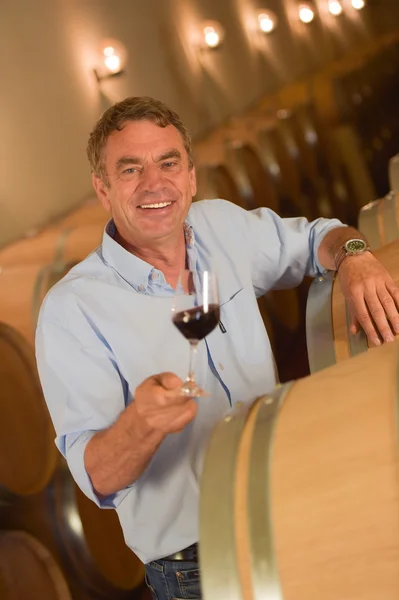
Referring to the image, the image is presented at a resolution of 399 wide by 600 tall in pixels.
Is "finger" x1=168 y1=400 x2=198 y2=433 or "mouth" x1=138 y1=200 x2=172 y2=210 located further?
"mouth" x1=138 y1=200 x2=172 y2=210

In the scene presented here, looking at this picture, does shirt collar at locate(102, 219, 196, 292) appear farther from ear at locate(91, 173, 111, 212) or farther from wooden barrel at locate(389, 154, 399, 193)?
wooden barrel at locate(389, 154, 399, 193)

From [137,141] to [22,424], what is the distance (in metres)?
1.06

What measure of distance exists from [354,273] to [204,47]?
16.4 feet

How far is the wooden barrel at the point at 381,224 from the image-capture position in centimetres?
225

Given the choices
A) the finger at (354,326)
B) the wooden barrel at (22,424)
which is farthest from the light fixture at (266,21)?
the finger at (354,326)

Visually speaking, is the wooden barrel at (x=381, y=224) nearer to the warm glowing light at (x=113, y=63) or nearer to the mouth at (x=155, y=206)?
the mouth at (x=155, y=206)

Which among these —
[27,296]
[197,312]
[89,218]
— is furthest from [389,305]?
[89,218]

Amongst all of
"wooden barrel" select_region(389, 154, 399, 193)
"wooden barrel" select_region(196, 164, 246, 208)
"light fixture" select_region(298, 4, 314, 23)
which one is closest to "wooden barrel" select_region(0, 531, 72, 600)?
"wooden barrel" select_region(196, 164, 246, 208)

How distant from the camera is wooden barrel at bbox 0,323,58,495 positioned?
2225mm

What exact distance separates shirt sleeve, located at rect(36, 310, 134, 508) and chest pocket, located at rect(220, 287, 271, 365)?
0.32 metres

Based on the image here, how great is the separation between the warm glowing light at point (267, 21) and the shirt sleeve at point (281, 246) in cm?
603

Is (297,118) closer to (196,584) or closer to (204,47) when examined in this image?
(204,47)

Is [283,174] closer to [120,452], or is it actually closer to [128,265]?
[128,265]

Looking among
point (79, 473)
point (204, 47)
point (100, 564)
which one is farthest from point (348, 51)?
point (79, 473)
